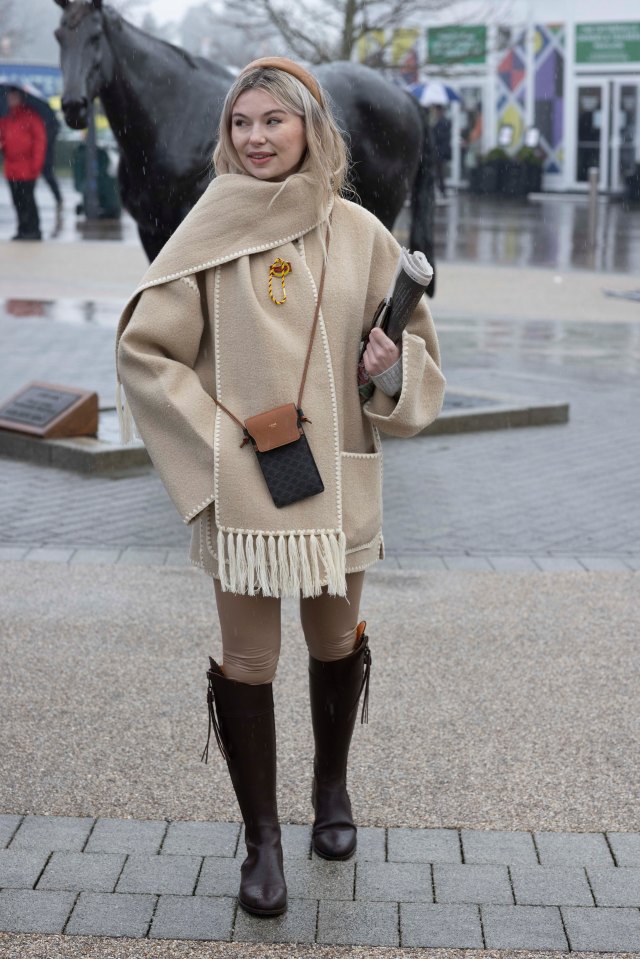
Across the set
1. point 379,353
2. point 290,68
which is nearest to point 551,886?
point 379,353

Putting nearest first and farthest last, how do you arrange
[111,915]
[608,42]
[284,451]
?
[284,451] → [111,915] → [608,42]

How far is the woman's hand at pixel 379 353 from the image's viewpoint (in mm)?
3025

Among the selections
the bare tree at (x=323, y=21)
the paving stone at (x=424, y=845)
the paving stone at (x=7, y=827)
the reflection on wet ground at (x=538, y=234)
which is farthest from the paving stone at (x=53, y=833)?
the bare tree at (x=323, y=21)

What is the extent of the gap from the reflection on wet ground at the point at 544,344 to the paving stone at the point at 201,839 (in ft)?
25.6

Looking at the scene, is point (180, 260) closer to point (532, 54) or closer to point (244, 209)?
point (244, 209)

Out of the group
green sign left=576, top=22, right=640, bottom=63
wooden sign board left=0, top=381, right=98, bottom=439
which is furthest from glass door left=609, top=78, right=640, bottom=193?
wooden sign board left=0, top=381, right=98, bottom=439

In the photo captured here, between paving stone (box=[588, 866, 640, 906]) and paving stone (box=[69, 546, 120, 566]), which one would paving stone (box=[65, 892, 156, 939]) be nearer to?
paving stone (box=[588, 866, 640, 906])

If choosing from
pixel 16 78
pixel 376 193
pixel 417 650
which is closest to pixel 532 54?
pixel 16 78

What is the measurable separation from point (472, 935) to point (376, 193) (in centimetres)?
631

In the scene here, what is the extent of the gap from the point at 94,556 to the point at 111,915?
9.95 feet

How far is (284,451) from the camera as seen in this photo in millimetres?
2988

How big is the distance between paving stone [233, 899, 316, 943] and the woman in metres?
0.03

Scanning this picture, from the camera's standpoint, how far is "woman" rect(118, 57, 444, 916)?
3002 mm

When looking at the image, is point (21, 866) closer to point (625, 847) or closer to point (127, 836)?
point (127, 836)
